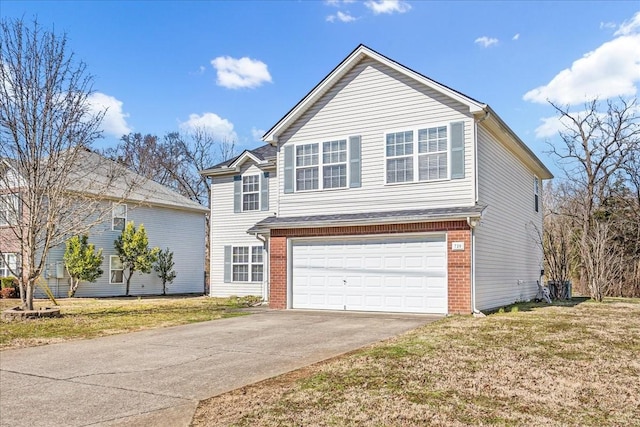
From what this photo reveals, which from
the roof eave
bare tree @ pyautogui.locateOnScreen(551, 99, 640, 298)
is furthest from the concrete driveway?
bare tree @ pyautogui.locateOnScreen(551, 99, 640, 298)

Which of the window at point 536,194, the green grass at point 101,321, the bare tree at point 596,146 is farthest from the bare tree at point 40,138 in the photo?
the bare tree at point 596,146

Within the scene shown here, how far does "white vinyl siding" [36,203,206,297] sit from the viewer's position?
23619mm

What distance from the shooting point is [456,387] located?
5828 mm

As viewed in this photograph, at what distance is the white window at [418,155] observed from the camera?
14.1 meters

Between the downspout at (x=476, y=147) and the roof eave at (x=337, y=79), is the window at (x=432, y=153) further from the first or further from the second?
the roof eave at (x=337, y=79)

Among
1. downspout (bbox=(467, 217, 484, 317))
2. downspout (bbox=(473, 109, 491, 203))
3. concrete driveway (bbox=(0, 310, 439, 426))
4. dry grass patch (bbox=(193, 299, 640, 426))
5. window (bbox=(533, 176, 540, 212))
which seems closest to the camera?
dry grass patch (bbox=(193, 299, 640, 426))

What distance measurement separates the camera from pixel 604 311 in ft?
48.8

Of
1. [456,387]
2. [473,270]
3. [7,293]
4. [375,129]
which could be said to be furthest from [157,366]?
[7,293]

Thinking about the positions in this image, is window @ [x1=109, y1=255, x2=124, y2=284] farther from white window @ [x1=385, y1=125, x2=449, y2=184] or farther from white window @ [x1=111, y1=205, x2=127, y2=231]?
white window @ [x1=385, y1=125, x2=449, y2=184]

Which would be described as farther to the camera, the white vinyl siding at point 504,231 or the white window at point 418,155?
the white vinyl siding at point 504,231

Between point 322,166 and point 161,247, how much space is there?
14507 millimetres

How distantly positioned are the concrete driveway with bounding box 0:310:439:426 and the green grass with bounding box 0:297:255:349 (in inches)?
38.0

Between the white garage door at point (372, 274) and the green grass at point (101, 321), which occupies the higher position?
the white garage door at point (372, 274)

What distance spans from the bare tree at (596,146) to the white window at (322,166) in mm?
17485
